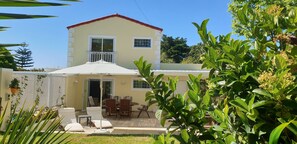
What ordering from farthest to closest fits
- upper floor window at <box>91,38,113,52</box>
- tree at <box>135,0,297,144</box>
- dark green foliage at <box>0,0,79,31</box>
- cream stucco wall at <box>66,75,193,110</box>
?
upper floor window at <box>91,38,113,52</box>
cream stucco wall at <box>66,75,193,110</box>
tree at <box>135,0,297,144</box>
dark green foliage at <box>0,0,79,31</box>

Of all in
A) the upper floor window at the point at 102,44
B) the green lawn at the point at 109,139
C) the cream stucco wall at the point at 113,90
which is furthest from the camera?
the upper floor window at the point at 102,44

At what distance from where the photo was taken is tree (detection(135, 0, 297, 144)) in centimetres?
156

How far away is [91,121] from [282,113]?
13.4m

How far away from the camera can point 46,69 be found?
76.4 feet

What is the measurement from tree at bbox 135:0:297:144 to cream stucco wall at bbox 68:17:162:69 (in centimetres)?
2090

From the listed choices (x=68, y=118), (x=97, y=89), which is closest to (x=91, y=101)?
(x=97, y=89)

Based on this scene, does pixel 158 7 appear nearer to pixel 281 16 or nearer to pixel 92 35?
pixel 92 35

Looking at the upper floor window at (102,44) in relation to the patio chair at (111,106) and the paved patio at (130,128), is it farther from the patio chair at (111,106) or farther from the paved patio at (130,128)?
the paved patio at (130,128)

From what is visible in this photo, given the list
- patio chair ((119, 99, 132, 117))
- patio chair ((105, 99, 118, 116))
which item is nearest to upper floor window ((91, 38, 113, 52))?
patio chair ((105, 99, 118, 116))

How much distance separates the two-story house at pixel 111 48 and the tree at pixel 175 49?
38.7 meters

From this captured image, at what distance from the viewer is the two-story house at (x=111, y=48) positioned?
74.5 ft

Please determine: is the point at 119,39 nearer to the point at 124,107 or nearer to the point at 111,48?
the point at 111,48

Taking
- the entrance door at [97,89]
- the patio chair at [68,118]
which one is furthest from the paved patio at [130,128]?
the entrance door at [97,89]

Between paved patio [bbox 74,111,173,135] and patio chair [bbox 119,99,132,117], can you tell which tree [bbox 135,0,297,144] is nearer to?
paved patio [bbox 74,111,173,135]
